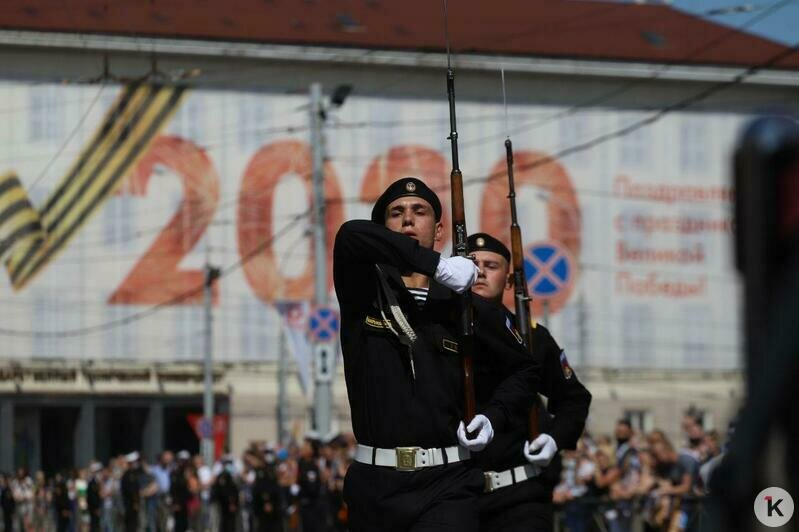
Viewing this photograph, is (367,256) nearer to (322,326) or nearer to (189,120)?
(322,326)

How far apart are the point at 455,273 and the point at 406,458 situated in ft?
2.37

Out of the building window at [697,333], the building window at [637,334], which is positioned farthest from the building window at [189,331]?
the building window at [697,333]

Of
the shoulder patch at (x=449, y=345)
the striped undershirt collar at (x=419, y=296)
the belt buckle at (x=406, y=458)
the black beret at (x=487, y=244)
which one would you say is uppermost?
the black beret at (x=487, y=244)

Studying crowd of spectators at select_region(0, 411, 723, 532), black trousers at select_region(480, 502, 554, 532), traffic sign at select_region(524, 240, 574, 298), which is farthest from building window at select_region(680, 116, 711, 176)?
black trousers at select_region(480, 502, 554, 532)

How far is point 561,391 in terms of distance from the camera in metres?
8.70

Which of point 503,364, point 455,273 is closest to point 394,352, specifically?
point 455,273

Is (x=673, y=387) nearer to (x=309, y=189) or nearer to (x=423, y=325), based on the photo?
(x=309, y=189)

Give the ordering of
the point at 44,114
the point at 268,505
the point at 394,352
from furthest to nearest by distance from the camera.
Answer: the point at 44,114 < the point at 268,505 < the point at 394,352

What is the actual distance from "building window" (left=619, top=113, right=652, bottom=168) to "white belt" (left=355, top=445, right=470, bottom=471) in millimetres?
62537

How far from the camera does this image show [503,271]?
28.2ft

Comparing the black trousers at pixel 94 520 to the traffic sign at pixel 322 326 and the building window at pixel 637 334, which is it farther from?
the building window at pixel 637 334

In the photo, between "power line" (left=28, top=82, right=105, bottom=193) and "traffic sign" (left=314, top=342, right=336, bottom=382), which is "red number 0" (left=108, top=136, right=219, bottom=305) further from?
"traffic sign" (left=314, top=342, right=336, bottom=382)

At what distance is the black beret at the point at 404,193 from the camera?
22.3 ft

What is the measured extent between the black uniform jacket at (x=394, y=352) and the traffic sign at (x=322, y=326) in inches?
821
